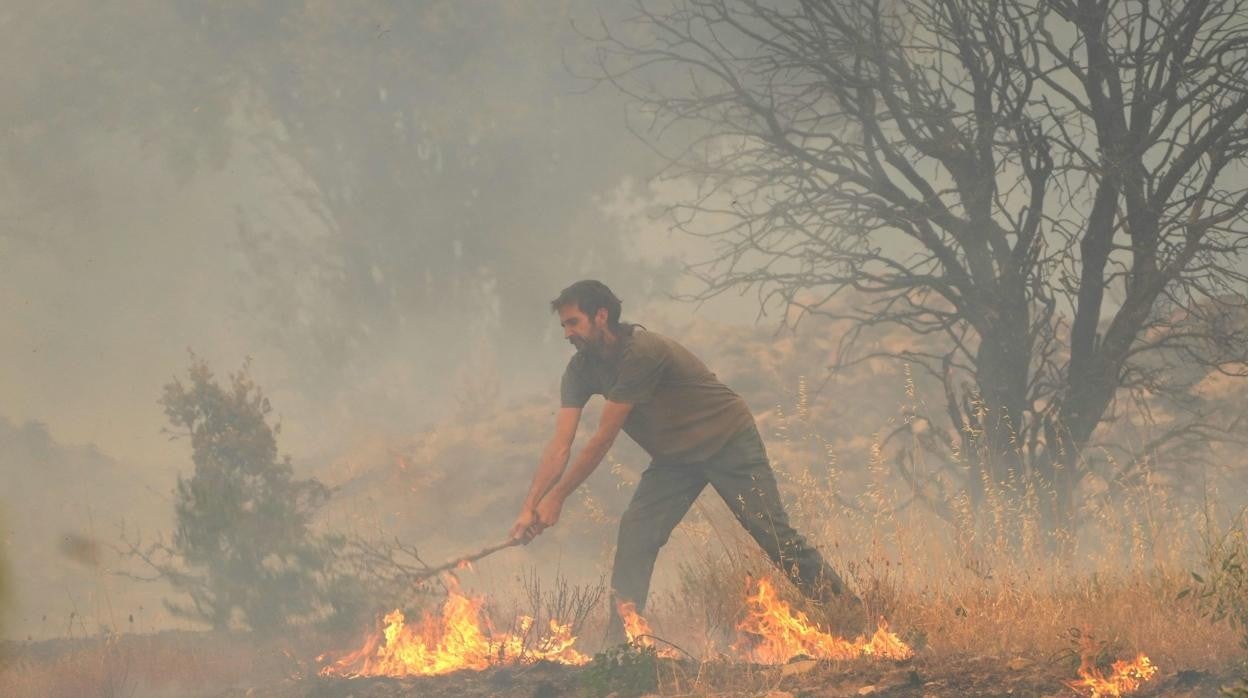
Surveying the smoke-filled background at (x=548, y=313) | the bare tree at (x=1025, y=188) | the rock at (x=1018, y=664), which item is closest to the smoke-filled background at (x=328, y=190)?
the smoke-filled background at (x=548, y=313)

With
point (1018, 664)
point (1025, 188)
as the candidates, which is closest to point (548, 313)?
point (1025, 188)

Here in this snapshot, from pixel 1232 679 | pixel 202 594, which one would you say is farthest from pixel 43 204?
pixel 1232 679

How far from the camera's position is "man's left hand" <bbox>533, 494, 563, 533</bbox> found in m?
5.54

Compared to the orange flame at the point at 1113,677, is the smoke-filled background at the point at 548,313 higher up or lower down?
higher up

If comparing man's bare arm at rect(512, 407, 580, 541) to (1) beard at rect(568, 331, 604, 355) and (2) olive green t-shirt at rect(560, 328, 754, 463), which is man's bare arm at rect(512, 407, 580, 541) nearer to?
(2) olive green t-shirt at rect(560, 328, 754, 463)

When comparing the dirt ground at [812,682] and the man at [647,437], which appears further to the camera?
the man at [647,437]

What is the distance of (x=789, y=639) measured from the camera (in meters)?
5.20

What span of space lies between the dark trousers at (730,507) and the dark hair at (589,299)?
96cm

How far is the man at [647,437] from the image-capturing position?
5.61 metres

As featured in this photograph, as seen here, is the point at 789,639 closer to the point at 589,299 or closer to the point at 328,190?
the point at 589,299

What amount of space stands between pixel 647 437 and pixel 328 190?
2502cm

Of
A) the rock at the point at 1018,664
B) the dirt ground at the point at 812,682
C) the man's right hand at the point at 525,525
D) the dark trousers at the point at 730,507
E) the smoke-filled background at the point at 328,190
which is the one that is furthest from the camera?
the smoke-filled background at the point at 328,190

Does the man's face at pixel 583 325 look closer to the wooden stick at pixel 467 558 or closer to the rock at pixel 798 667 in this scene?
the wooden stick at pixel 467 558

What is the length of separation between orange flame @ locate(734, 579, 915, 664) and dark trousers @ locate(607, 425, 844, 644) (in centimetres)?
17
